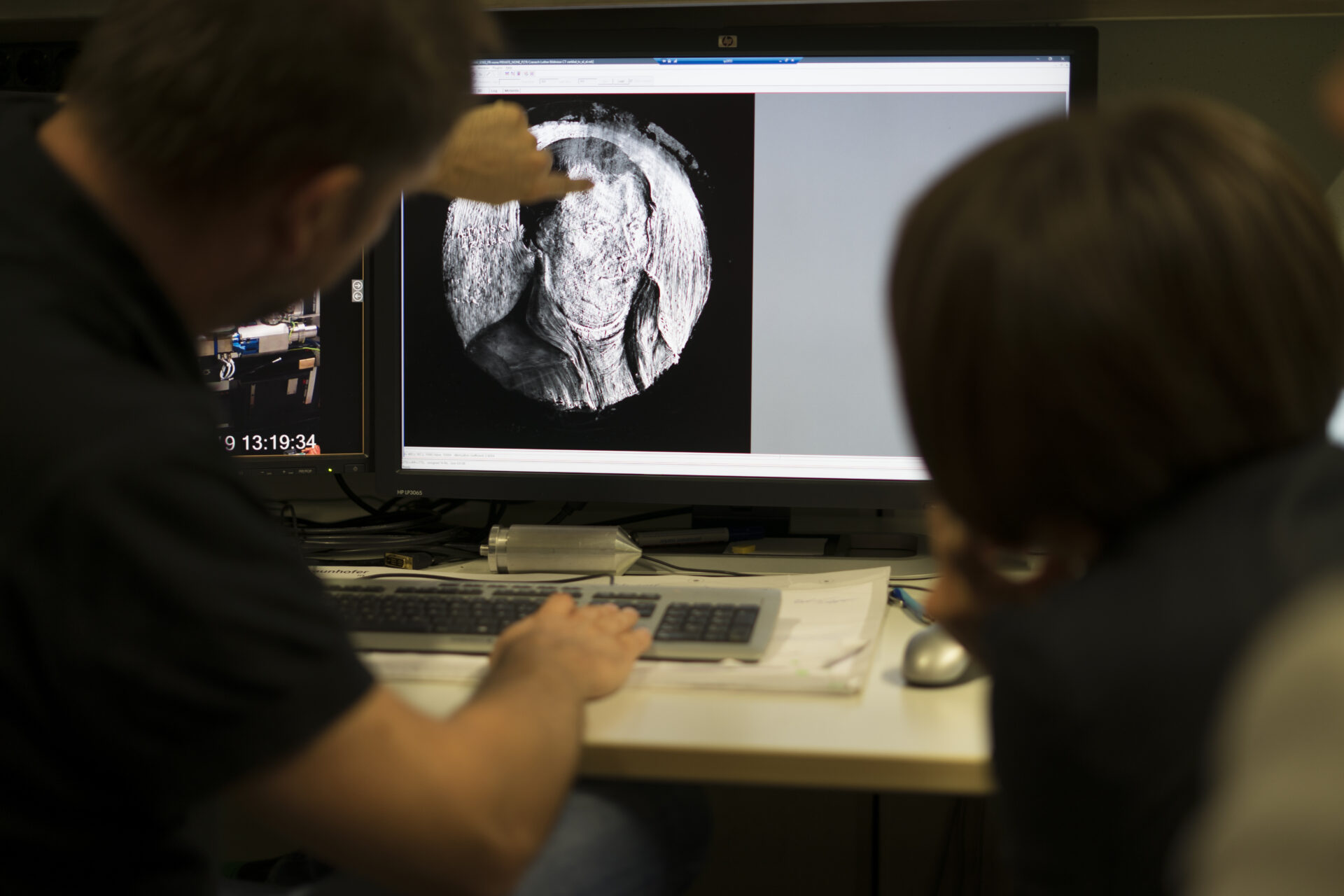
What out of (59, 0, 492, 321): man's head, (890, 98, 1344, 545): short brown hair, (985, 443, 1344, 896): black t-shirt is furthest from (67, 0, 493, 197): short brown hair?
(985, 443, 1344, 896): black t-shirt

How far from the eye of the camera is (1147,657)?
40cm

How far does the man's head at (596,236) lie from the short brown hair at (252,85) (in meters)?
0.52

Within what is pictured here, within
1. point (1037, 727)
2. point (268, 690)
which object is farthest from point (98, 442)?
point (1037, 727)


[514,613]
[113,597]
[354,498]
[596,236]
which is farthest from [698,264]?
[113,597]

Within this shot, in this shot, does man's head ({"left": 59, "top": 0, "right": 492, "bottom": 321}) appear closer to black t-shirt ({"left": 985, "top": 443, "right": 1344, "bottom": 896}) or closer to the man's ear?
the man's ear

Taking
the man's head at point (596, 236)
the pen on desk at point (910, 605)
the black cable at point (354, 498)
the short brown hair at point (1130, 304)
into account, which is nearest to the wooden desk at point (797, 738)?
the pen on desk at point (910, 605)

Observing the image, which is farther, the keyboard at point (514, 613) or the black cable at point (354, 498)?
the black cable at point (354, 498)

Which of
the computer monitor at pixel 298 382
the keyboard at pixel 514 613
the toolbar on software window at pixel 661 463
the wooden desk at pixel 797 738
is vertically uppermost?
the computer monitor at pixel 298 382

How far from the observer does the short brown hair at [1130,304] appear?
43 cm

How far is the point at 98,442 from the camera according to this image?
1.67 ft

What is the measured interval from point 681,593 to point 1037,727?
56cm

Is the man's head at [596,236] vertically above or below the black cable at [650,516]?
above

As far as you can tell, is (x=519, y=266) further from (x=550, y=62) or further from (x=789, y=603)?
(x=789, y=603)
